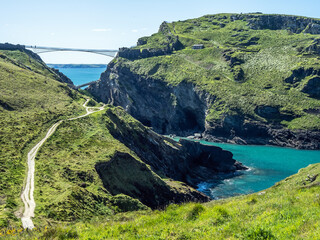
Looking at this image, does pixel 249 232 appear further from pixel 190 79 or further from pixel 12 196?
pixel 190 79

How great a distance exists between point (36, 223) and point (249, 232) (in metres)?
23.3

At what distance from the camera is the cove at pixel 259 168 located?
89.8 meters

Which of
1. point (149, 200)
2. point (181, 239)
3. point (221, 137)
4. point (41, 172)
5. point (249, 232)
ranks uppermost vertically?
point (249, 232)

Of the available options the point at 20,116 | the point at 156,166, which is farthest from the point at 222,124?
the point at 20,116

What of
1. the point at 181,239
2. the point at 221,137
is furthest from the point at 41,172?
the point at 221,137

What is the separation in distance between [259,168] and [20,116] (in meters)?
86.7

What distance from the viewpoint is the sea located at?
89.8 m

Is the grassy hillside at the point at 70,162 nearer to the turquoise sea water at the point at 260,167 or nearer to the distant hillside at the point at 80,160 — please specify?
the distant hillside at the point at 80,160

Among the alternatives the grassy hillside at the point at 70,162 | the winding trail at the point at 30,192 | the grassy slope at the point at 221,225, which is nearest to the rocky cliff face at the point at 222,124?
the grassy hillside at the point at 70,162

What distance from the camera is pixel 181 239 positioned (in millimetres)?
14609

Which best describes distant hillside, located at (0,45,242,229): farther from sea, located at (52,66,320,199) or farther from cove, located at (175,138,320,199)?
cove, located at (175,138,320,199)

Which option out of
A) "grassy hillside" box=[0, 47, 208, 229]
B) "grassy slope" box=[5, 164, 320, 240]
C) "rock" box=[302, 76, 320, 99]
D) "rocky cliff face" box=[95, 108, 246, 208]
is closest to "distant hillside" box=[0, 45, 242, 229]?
"grassy hillside" box=[0, 47, 208, 229]

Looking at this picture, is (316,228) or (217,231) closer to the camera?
(316,228)

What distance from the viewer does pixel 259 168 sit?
11381 cm
